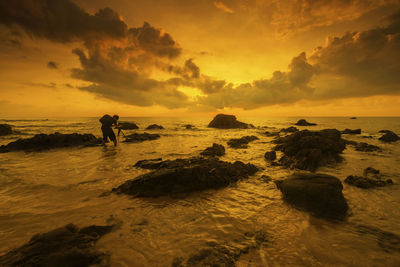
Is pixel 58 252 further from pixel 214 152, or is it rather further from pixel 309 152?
pixel 309 152

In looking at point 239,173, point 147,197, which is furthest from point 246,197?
point 147,197

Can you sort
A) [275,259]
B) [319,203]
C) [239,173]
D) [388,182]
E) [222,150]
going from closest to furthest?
[275,259] < [319,203] < [388,182] < [239,173] < [222,150]

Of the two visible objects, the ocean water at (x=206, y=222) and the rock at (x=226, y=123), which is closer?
the ocean water at (x=206, y=222)

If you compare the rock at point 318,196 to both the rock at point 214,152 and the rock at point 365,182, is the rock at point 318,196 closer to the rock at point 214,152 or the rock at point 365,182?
the rock at point 365,182

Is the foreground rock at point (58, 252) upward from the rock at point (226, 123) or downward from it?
downward

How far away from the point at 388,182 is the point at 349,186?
182 centimetres

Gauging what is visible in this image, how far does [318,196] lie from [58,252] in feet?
20.7

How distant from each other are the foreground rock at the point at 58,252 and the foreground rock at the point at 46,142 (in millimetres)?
14245

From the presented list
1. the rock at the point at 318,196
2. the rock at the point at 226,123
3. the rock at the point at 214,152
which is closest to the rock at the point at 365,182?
the rock at the point at 318,196

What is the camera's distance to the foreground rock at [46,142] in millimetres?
13289

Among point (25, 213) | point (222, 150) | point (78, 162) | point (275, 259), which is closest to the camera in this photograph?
point (275, 259)

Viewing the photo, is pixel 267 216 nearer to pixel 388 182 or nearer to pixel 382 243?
pixel 382 243

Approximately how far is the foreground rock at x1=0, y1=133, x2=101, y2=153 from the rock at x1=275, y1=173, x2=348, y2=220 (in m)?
16.6

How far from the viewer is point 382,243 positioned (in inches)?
145
